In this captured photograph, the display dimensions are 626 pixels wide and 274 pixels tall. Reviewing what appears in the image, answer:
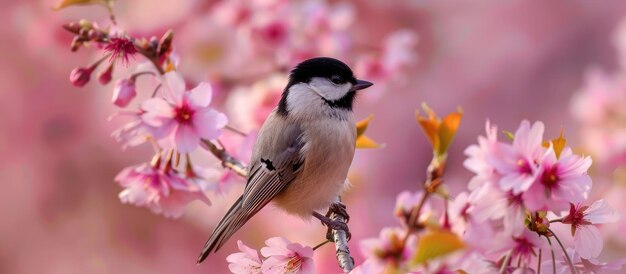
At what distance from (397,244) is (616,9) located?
3.18m

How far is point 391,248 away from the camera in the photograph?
0.98 meters

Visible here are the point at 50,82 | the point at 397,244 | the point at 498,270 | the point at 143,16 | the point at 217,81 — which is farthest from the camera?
the point at 50,82

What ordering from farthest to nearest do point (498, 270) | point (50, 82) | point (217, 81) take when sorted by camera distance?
1. point (50, 82)
2. point (217, 81)
3. point (498, 270)

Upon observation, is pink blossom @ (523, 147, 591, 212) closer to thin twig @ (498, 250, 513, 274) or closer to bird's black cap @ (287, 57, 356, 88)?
thin twig @ (498, 250, 513, 274)

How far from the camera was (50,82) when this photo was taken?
322 centimetres

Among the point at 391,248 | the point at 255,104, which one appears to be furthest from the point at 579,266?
the point at 255,104

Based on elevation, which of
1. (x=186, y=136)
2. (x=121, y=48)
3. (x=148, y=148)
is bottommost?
(x=186, y=136)

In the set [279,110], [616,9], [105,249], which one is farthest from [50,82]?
[616,9]

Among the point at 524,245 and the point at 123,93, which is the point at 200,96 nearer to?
the point at 123,93

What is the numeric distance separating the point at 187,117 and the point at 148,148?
1.74 metres

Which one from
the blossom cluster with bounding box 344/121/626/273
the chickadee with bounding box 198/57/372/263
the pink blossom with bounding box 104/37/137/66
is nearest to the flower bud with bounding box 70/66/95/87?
the pink blossom with bounding box 104/37/137/66

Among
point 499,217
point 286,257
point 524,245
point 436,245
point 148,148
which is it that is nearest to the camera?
point 436,245

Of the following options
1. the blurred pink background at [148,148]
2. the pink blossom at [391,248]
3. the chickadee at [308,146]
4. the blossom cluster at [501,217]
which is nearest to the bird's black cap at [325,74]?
the chickadee at [308,146]

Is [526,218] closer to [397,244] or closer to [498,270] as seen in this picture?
[498,270]
